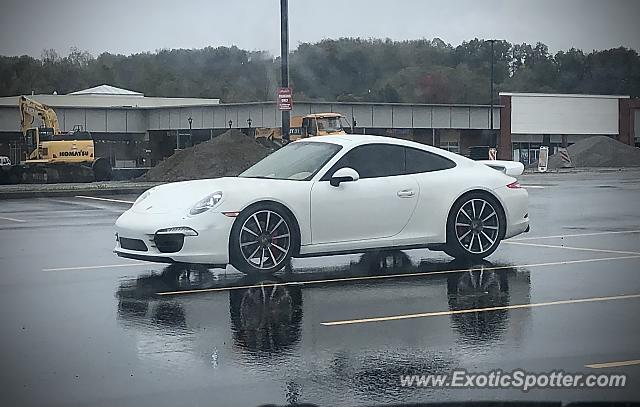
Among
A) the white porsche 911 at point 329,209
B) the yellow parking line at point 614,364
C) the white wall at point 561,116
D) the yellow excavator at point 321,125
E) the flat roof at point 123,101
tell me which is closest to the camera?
the yellow parking line at point 614,364

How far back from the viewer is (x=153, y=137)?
2277 inches

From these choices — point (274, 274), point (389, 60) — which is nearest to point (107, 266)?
point (274, 274)

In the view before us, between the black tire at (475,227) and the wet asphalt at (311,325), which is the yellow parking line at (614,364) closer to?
the wet asphalt at (311,325)

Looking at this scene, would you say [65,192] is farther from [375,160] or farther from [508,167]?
[375,160]

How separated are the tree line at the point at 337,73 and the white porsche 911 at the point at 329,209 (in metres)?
17.8

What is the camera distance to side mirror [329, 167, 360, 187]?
392 inches

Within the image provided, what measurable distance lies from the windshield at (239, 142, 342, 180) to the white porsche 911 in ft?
0.06

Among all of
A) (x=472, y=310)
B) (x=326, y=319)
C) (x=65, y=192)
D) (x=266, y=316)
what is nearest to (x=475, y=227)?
(x=472, y=310)

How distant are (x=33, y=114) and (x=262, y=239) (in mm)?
32922

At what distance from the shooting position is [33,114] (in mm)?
40250

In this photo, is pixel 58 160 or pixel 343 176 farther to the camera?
pixel 58 160

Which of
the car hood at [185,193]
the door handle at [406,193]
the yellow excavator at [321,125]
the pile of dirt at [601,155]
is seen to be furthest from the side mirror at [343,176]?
the pile of dirt at [601,155]

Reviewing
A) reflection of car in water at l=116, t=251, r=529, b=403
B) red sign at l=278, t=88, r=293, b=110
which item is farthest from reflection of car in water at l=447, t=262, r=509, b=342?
red sign at l=278, t=88, r=293, b=110

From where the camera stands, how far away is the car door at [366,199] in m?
9.89
